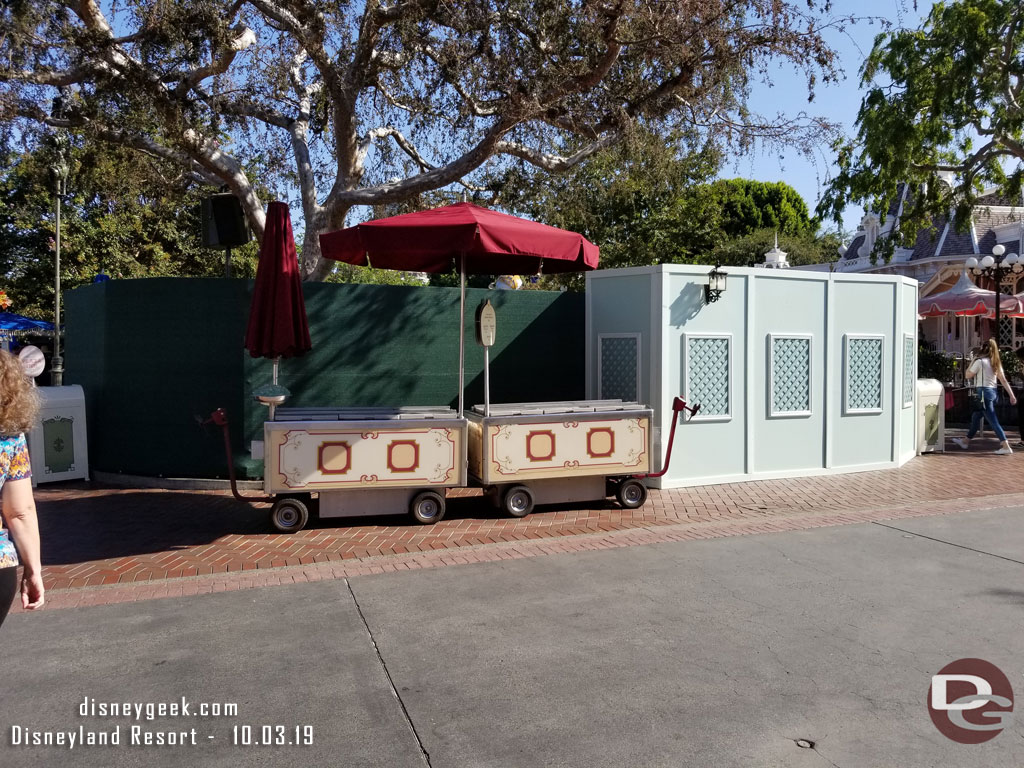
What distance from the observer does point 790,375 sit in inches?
388

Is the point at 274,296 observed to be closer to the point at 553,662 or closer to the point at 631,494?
the point at 631,494

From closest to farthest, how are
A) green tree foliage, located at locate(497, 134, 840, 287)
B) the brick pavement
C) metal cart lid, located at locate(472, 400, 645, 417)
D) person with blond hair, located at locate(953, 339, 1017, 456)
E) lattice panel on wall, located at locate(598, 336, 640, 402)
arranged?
the brick pavement, metal cart lid, located at locate(472, 400, 645, 417), lattice panel on wall, located at locate(598, 336, 640, 402), person with blond hair, located at locate(953, 339, 1017, 456), green tree foliage, located at locate(497, 134, 840, 287)

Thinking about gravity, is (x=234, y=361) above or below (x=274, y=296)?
below

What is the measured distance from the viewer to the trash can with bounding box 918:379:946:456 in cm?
1206

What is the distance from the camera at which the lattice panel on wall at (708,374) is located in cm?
922

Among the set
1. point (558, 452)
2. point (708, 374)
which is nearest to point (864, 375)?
point (708, 374)

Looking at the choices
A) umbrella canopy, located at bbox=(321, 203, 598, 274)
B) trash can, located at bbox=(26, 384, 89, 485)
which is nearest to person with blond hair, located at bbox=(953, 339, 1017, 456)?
umbrella canopy, located at bbox=(321, 203, 598, 274)

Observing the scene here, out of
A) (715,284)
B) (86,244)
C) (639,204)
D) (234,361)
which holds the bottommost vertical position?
(234,361)

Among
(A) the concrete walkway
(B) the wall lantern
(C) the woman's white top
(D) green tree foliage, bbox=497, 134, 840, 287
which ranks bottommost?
(A) the concrete walkway

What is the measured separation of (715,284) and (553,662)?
19.3ft

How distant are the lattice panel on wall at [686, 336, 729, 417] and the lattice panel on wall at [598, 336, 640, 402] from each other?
2.07 feet

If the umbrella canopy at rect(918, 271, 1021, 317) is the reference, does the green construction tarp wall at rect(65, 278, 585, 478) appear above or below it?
below

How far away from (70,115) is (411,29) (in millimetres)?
4795

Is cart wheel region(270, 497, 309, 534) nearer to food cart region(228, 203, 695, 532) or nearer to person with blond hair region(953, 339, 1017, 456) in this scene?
food cart region(228, 203, 695, 532)
